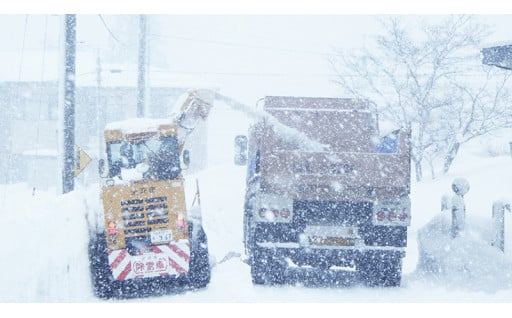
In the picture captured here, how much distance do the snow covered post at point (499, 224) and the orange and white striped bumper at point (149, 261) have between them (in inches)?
176

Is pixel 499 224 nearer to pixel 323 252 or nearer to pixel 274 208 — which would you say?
pixel 323 252

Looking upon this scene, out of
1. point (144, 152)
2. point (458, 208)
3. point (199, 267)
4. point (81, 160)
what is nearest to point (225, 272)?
point (199, 267)

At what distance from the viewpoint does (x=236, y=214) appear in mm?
17781

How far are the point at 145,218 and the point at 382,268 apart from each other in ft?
11.6

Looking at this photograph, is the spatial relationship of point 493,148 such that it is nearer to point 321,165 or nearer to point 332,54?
point 332,54

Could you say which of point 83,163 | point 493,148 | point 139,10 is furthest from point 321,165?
point 493,148

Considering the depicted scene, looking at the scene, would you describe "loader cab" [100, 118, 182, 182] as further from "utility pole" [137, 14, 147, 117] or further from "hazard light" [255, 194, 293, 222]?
"utility pole" [137, 14, 147, 117]

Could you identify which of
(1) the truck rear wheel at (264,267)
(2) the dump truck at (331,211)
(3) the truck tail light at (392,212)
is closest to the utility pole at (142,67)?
(2) the dump truck at (331,211)

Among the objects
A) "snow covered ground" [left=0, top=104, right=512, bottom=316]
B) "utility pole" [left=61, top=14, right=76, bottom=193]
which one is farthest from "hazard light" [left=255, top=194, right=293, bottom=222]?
"utility pole" [left=61, top=14, right=76, bottom=193]

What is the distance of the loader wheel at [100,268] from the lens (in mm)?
8938

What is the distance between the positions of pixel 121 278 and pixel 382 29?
1523cm

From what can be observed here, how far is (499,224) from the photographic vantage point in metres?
9.14

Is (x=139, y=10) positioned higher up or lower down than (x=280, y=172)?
higher up

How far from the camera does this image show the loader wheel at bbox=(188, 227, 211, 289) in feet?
30.3
